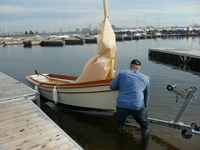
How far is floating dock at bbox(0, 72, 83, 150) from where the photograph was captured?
4.64m

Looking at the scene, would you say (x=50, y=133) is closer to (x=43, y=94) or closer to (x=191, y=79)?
(x=43, y=94)

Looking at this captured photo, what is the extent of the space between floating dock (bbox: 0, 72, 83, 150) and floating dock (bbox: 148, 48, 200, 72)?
1814 cm

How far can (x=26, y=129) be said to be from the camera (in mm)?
5398

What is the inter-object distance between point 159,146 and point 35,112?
4045 mm

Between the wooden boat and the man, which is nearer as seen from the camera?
the man

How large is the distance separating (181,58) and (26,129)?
21.6 m

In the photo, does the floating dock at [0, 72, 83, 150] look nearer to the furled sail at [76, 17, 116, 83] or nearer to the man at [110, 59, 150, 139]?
the man at [110, 59, 150, 139]

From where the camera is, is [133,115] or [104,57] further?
[104,57]

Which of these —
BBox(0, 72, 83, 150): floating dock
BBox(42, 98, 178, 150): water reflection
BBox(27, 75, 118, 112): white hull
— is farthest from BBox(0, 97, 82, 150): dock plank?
BBox(27, 75, 118, 112): white hull

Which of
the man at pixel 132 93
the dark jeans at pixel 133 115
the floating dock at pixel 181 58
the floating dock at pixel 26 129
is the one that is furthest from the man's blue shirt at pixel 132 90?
the floating dock at pixel 181 58

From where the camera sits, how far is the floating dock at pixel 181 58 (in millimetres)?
21312

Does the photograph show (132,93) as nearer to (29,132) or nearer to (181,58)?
(29,132)

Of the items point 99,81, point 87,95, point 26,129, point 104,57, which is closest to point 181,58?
point 104,57

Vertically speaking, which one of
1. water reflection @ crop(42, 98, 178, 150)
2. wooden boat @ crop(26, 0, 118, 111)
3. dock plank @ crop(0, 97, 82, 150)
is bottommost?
water reflection @ crop(42, 98, 178, 150)
